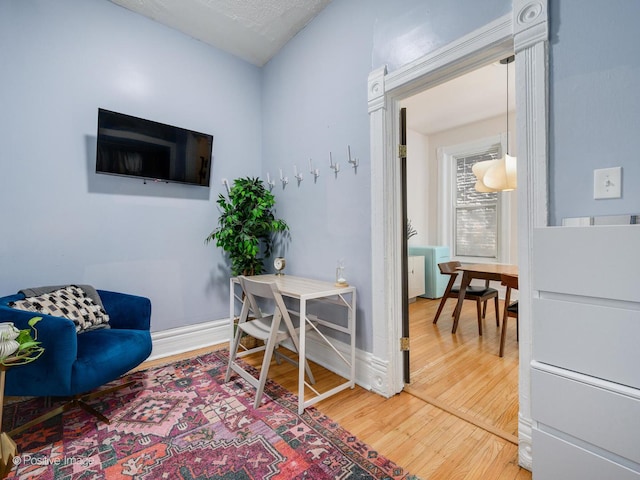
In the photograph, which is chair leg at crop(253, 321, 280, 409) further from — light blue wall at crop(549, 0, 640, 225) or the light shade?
the light shade

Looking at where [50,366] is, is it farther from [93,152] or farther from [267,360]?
[93,152]

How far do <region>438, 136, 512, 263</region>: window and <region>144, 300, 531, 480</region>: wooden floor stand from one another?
2255 millimetres

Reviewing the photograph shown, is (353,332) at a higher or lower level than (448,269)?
lower

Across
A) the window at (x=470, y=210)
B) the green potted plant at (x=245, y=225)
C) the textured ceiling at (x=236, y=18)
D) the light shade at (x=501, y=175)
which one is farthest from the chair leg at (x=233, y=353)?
the window at (x=470, y=210)

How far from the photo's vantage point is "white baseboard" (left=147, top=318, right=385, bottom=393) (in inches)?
85.6

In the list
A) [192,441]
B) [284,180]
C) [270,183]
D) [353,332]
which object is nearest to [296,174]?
[284,180]

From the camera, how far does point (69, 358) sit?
155 centimetres

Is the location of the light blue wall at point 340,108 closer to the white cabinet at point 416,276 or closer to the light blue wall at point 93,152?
the light blue wall at point 93,152

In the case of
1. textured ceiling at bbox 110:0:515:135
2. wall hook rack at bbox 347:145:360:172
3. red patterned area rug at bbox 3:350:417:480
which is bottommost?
red patterned area rug at bbox 3:350:417:480

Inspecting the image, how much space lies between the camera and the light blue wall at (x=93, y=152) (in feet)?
6.86

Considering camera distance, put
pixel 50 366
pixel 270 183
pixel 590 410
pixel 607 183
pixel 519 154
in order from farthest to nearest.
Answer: pixel 270 183 → pixel 50 366 → pixel 519 154 → pixel 607 183 → pixel 590 410

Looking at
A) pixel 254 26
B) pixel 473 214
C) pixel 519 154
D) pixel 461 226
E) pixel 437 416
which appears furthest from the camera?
pixel 461 226

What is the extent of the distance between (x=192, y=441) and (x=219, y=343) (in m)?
1.46

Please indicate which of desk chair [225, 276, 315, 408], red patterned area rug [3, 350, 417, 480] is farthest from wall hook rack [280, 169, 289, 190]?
red patterned area rug [3, 350, 417, 480]
